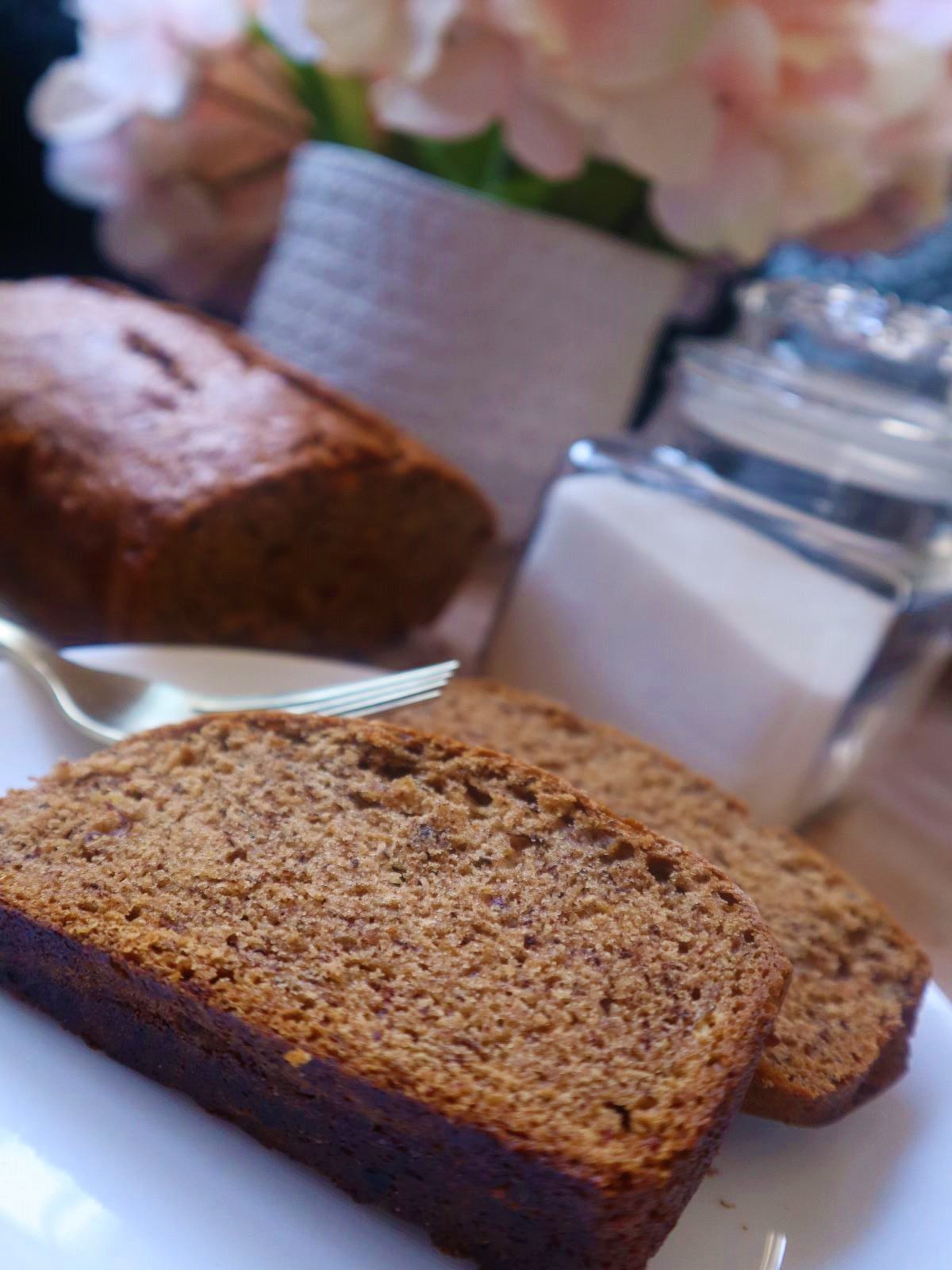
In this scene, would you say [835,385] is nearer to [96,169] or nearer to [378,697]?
[378,697]

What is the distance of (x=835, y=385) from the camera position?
167 centimetres

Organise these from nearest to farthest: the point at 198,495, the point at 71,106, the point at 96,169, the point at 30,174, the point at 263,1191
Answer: the point at 263,1191
the point at 198,495
the point at 71,106
the point at 96,169
the point at 30,174

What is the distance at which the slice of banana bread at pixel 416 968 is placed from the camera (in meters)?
0.74

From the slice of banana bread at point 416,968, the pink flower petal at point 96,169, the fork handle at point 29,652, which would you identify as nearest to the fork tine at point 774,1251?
the slice of banana bread at point 416,968

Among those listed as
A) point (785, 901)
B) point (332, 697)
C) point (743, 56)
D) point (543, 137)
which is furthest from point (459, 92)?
point (785, 901)

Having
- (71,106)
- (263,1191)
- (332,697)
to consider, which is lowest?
(263,1191)

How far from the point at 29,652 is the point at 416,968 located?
572 mm

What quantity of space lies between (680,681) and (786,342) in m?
0.69

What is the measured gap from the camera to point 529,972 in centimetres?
84

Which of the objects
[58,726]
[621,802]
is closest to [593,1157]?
[621,802]

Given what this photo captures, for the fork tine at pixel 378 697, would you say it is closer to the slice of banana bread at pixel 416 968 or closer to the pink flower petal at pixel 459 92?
the slice of banana bread at pixel 416 968

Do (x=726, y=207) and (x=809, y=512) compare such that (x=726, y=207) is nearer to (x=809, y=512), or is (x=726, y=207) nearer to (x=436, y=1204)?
(x=809, y=512)

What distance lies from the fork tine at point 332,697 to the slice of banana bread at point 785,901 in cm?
8

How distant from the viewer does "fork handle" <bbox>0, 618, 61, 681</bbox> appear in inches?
45.9
